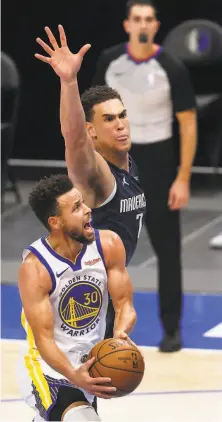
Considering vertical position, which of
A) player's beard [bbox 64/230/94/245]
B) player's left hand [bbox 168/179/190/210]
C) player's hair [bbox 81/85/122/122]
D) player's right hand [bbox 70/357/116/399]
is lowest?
player's left hand [bbox 168/179/190/210]

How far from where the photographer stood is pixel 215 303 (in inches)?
352

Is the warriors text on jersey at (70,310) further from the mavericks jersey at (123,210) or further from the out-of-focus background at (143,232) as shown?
the out-of-focus background at (143,232)

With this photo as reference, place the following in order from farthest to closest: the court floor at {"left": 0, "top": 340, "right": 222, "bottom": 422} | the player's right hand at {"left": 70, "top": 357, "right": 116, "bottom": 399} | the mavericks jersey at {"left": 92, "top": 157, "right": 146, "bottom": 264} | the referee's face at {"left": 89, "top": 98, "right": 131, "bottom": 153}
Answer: the court floor at {"left": 0, "top": 340, "right": 222, "bottom": 422} → the mavericks jersey at {"left": 92, "top": 157, "right": 146, "bottom": 264} → the referee's face at {"left": 89, "top": 98, "right": 131, "bottom": 153} → the player's right hand at {"left": 70, "top": 357, "right": 116, "bottom": 399}

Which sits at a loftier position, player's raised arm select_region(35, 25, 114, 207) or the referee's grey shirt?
player's raised arm select_region(35, 25, 114, 207)

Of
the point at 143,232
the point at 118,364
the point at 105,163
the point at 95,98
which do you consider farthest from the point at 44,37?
the point at 118,364

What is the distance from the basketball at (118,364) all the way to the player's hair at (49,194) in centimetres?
60

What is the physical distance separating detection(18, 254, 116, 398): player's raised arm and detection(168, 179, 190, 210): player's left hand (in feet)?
8.82

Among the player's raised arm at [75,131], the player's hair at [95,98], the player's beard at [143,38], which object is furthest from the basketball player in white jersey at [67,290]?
the player's beard at [143,38]

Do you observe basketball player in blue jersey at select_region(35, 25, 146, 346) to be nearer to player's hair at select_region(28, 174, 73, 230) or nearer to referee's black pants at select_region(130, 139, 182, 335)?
player's hair at select_region(28, 174, 73, 230)

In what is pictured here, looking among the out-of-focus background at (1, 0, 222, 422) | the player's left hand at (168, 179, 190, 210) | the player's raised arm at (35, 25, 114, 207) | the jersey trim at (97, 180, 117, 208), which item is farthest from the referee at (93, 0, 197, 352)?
the player's raised arm at (35, 25, 114, 207)

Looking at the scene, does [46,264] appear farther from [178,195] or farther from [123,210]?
[178,195]

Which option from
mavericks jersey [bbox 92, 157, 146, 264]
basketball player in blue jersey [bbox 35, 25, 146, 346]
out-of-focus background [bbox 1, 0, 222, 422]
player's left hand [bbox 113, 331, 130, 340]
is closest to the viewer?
player's left hand [bbox 113, 331, 130, 340]

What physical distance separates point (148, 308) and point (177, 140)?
4.30m

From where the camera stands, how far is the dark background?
13141 millimetres
